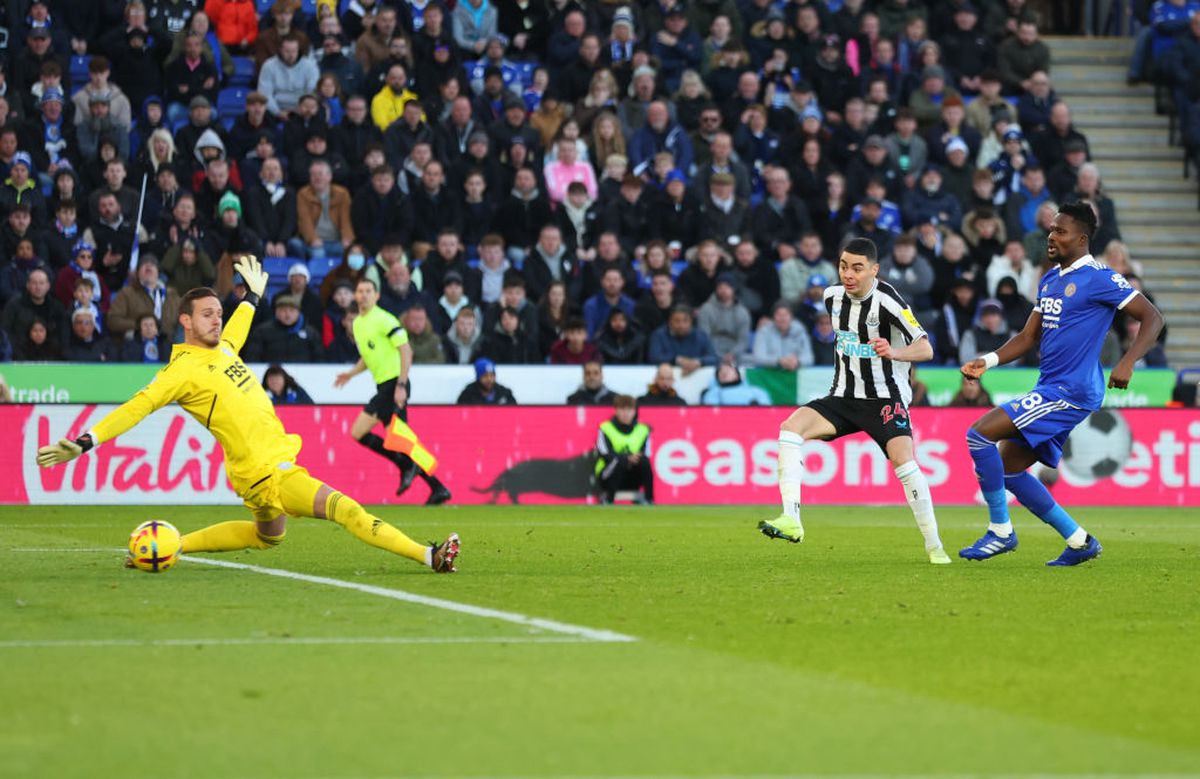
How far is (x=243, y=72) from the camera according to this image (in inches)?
966

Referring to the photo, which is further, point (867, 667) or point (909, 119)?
point (909, 119)

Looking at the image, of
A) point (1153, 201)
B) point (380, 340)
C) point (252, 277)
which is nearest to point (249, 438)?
point (252, 277)

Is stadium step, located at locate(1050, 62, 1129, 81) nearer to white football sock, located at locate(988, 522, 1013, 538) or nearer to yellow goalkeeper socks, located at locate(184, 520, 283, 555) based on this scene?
white football sock, located at locate(988, 522, 1013, 538)

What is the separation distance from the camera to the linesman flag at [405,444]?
19328 millimetres

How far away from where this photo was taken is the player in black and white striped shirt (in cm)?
1220

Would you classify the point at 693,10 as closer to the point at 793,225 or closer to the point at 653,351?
the point at 793,225

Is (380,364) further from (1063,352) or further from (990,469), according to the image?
(1063,352)

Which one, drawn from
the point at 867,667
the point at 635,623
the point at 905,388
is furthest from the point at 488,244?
the point at 867,667

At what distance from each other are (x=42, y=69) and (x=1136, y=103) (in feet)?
54.1

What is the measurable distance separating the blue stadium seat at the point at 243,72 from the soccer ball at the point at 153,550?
14.4m

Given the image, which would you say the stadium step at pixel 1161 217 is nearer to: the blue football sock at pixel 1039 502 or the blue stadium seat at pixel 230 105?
the blue stadium seat at pixel 230 105

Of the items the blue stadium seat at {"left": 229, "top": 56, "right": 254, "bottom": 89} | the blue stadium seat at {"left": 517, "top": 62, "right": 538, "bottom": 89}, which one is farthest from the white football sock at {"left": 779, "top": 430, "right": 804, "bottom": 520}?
the blue stadium seat at {"left": 229, "top": 56, "right": 254, "bottom": 89}

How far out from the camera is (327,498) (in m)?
10.5

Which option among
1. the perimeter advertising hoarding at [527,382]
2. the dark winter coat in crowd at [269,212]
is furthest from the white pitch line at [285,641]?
the dark winter coat in crowd at [269,212]
